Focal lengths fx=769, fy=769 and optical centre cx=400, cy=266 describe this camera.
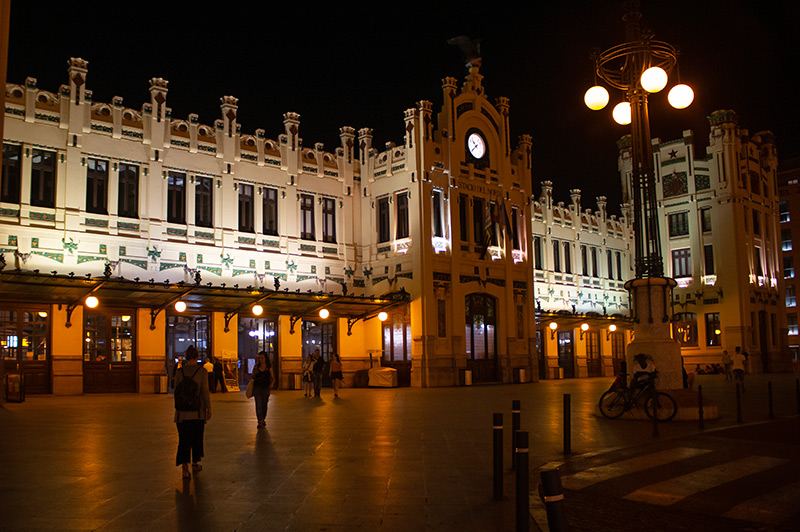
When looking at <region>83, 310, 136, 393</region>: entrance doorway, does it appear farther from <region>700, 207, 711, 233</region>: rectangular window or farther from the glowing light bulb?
<region>700, 207, 711, 233</region>: rectangular window

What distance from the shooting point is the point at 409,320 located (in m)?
34.6

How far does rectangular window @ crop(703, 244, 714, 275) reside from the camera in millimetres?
50000

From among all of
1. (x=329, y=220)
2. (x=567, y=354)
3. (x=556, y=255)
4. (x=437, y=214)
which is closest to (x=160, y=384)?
(x=329, y=220)

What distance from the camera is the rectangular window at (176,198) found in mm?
30656

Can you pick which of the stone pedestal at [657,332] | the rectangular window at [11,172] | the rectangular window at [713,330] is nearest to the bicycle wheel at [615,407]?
the stone pedestal at [657,332]

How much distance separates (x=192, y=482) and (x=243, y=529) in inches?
105

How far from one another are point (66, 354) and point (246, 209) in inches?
383

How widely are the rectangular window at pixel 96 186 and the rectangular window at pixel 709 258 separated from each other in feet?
124

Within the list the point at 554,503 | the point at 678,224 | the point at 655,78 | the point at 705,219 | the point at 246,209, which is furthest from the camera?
the point at 678,224

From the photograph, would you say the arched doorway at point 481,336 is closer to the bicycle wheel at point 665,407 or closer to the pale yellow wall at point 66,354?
the pale yellow wall at point 66,354

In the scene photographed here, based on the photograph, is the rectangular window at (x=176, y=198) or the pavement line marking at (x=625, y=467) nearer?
the pavement line marking at (x=625, y=467)

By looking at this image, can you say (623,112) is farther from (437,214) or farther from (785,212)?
(785,212)

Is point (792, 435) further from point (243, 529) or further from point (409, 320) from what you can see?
point (409, 320)

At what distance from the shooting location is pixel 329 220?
35781 millimetres
